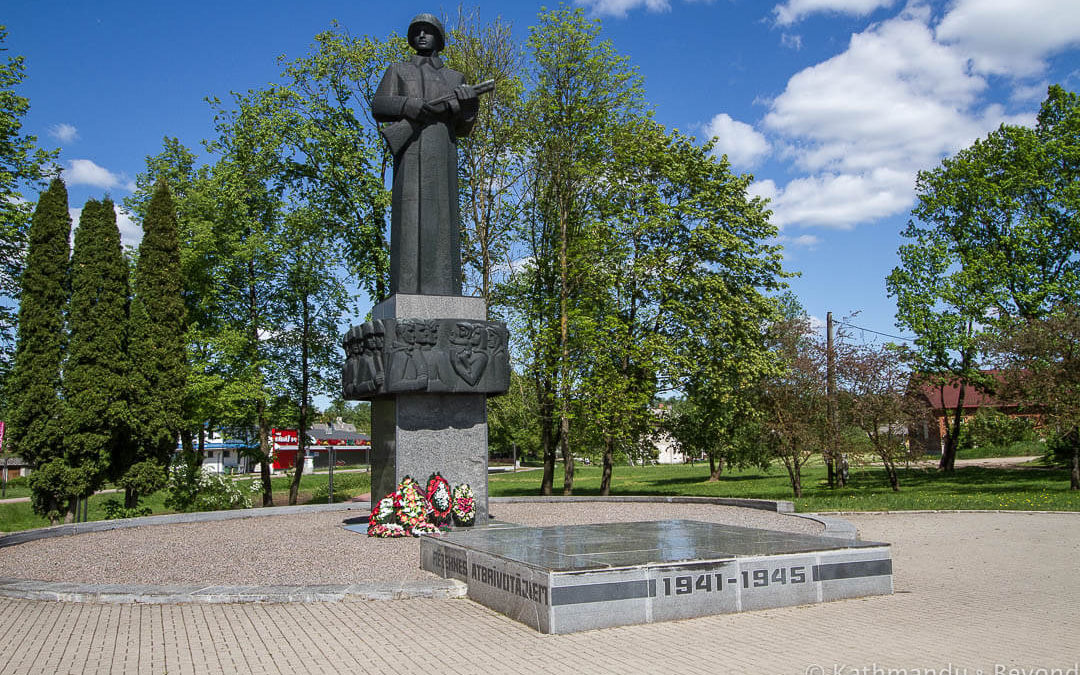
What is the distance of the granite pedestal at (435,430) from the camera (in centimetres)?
1252

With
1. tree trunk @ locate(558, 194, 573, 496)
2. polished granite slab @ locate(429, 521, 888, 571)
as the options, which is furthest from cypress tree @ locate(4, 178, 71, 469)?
polished granite slab @ locate(429, 521, 888, 571)

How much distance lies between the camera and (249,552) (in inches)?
434

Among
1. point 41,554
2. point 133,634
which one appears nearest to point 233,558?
point 41,554

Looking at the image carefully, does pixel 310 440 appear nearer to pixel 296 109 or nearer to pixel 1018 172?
pixel 296 109

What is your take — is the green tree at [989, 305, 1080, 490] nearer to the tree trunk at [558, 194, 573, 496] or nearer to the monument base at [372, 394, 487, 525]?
the tree trunk at [558, 194, 573, 496]

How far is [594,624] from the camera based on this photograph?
6629 mm

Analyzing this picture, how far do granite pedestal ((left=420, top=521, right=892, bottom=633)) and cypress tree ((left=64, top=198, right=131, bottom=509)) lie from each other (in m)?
13.3

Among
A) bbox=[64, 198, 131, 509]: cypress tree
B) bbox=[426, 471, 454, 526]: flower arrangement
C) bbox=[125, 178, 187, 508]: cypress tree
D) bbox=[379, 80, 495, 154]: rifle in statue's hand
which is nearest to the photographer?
bbox=[426, 471, 454, 526]: flower arrangement

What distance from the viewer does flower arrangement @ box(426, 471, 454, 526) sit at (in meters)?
12.0

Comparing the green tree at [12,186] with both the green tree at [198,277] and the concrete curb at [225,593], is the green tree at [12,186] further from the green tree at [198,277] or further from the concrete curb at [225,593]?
the concrete curb at [225,593]

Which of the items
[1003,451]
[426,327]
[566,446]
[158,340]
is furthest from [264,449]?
[1003,451]

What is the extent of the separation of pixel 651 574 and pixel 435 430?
20.8 feet

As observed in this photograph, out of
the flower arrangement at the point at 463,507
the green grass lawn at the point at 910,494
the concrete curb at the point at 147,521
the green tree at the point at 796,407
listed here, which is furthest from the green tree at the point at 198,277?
the green tree at the point at 796,407

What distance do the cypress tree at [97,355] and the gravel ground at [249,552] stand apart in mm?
5147
